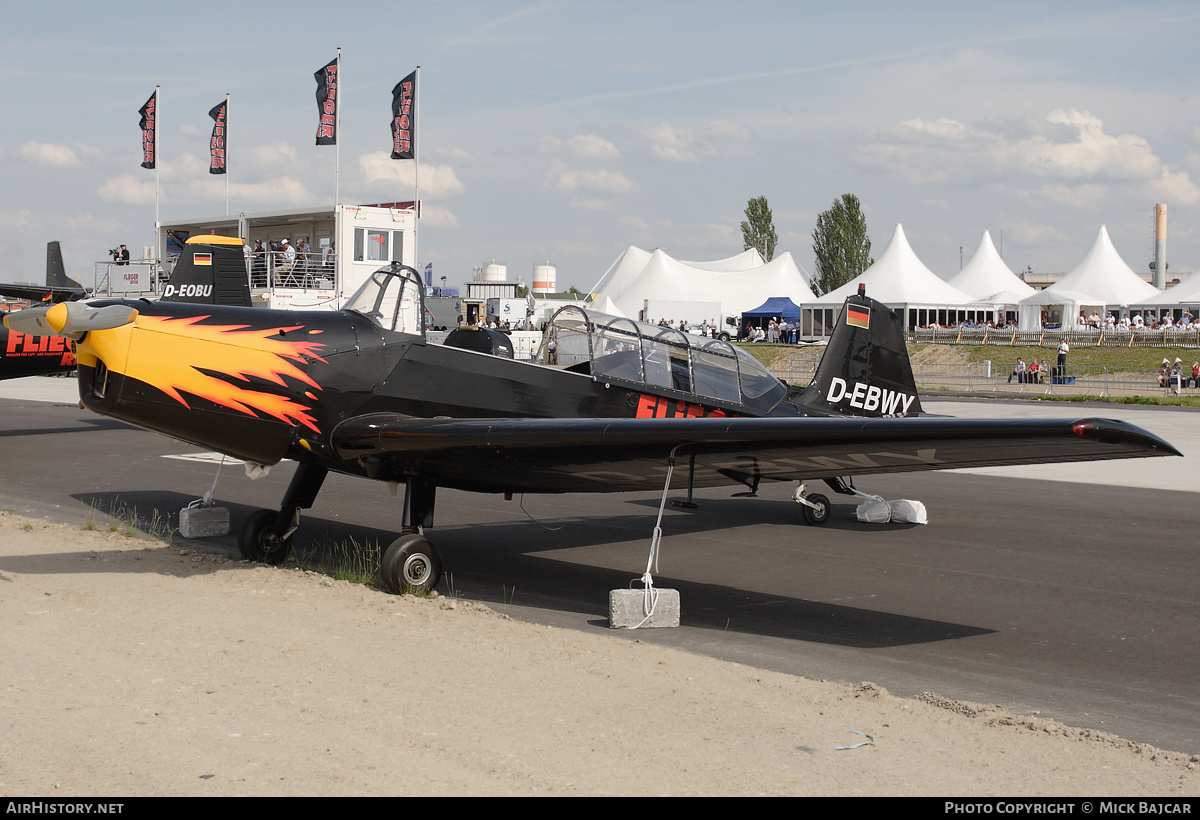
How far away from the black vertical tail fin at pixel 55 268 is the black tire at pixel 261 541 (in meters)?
23.8

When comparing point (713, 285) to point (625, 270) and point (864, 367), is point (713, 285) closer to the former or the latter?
point (625, 270)

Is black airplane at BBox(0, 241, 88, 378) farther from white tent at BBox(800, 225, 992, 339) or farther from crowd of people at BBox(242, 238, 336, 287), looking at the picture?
white tent at BBox(800, 225, 992, 339)

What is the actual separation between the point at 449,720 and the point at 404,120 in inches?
1142

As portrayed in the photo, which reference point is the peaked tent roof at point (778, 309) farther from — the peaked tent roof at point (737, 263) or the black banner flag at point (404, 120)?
the black banner flag at point (404, 120)

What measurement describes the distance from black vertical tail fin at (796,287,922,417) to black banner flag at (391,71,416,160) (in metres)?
22.5

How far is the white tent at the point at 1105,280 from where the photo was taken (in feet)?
166

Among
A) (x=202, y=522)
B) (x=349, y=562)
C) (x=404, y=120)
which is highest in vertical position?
(x=404, y=120)

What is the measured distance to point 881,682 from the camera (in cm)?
554

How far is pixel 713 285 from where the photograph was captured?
63.0m

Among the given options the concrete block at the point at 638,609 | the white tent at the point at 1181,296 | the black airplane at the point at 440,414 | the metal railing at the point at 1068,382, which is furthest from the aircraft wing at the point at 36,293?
the white tent at the point at 1181,296

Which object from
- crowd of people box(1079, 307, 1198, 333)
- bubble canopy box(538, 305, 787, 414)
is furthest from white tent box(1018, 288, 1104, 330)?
bubble canopy box(538, 305, 787, 414)

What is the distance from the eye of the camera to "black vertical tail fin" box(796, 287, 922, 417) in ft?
37.2

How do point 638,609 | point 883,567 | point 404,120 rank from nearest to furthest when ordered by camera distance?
point 638,609
point 883,567
point 404,120

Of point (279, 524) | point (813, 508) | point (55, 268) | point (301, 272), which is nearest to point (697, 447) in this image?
point (279, 524)
